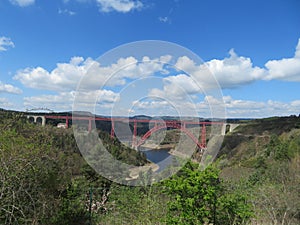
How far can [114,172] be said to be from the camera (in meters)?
5.98

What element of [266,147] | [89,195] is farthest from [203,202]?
[266,147]

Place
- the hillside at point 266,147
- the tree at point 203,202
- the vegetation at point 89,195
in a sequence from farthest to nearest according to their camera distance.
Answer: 1. the hillside at point 266,147
2. the tree at point 203,202
3. the vegetation at point 89,195

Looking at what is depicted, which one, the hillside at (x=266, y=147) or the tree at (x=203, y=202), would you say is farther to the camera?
the hillside at (x=266, y=147)

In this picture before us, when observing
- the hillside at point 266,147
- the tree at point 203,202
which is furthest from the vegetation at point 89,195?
the hillside at point 266,147

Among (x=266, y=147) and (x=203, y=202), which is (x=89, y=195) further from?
(x=266, y=147)

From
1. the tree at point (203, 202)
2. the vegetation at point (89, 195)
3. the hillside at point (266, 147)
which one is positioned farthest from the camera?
the hillside at point (266, 147)

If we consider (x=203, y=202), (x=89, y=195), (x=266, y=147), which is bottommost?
(x=266, y=147)

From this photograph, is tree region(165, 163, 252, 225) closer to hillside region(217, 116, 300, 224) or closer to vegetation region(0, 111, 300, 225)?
vegetation region(0, 111, 300, 225)

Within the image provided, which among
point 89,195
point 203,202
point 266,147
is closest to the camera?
point 203,202

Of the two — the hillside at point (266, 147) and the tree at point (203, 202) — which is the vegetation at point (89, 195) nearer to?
the tree at point (203, 202)

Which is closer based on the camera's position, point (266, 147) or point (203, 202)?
point (203, 202)

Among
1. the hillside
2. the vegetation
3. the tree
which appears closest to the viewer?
the vegetation

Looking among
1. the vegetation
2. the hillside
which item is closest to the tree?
the vegetation

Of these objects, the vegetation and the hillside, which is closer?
the vegetation
